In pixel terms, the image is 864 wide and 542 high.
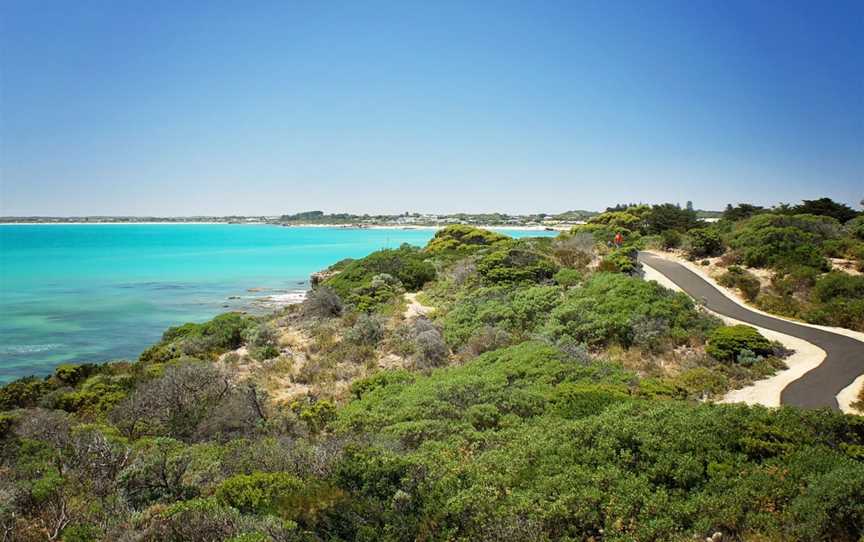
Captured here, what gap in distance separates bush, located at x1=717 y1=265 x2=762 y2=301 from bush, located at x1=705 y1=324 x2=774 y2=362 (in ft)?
26.0

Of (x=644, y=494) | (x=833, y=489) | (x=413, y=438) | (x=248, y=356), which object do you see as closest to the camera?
(x=833, y=489)

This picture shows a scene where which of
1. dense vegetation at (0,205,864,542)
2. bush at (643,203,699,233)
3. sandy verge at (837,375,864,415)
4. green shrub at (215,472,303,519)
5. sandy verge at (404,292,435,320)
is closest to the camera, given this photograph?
dense vegetation at (0,205,864,542)

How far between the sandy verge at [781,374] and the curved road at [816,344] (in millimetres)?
170

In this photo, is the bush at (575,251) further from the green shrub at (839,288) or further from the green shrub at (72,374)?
the green shrub at (72,374)

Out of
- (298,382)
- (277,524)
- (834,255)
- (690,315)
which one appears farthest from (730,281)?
(277,524)

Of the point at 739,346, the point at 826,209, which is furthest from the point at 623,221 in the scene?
the point at 739,346

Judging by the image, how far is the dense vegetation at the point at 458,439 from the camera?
222 inches

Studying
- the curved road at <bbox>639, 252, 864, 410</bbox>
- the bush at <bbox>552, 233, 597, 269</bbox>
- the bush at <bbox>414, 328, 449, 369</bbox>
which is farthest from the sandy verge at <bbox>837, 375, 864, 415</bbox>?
the bush at <bbox>552, 233, 597, 269</bbox>

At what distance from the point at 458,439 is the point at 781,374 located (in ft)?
32.1

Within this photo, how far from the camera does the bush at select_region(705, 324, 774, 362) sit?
45.6 ft

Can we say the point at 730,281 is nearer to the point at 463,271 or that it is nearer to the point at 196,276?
the point at 463,271

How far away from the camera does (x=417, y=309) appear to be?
23297 millimetres

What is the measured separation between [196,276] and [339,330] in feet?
129

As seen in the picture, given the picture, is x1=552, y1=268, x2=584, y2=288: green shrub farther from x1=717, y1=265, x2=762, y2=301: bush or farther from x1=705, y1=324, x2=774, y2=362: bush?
x1=705, y1=324, x2=774, y2=362: bush
